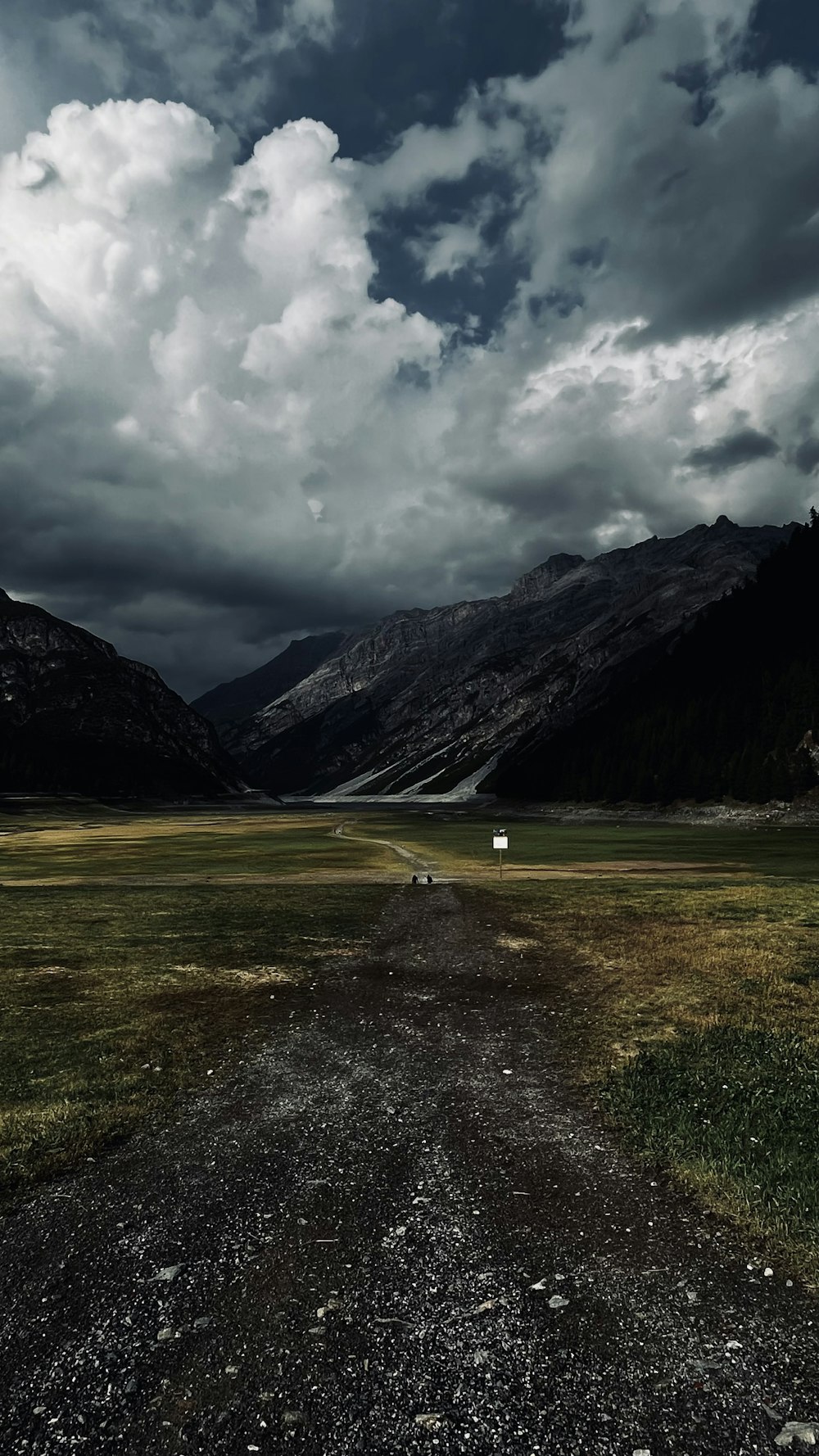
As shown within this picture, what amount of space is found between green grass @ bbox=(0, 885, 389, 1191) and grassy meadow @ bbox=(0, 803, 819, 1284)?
0.25ft

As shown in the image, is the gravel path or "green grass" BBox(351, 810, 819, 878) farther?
"green grass" BBox(351, 810, 819, 878)

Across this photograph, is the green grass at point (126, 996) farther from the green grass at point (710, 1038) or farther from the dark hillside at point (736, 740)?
the dark hillside at point (736, 740)

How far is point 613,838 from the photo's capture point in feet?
311

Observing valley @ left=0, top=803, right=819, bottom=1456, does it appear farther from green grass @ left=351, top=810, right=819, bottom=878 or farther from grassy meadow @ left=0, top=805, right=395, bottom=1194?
green grass @ left=351, top=810, right=819, bottom=878

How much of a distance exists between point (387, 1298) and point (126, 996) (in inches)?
600

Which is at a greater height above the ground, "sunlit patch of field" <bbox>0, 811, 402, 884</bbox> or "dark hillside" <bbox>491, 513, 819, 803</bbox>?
"dark hillside" <bbox>491, 513, 819, 803</bbox>

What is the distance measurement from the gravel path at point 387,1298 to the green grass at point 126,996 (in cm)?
149

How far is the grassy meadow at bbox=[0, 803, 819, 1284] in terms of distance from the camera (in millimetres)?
11477

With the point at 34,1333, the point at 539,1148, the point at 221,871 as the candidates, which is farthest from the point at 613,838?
the point at 34,1333

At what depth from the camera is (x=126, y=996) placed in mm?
20297

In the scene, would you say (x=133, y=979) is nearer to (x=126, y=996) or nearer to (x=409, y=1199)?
(x=126, y=996)

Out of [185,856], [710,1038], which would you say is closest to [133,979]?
[710,1038]

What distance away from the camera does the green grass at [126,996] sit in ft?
41.1

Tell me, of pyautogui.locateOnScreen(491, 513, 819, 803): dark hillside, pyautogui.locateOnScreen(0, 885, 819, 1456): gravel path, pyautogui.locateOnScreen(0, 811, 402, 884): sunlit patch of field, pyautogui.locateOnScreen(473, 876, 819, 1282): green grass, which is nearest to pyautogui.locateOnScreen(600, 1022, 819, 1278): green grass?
pyautogui.locateOnScreen(473, 876, 819, 1282): green grass
